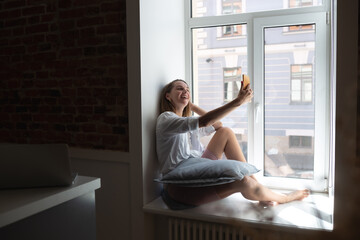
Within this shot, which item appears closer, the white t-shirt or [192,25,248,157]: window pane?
the white t-shirt

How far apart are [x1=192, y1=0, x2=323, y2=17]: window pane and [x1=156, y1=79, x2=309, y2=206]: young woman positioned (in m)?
0.66

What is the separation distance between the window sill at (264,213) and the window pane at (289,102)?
1.01 feet

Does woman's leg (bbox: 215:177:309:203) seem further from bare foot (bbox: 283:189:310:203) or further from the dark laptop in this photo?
the dark laptop

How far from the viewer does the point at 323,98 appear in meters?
2.31

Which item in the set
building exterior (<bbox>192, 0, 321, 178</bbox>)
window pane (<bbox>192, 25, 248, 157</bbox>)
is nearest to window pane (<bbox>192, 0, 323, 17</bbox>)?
building exterior (<bbox>192, 0, 321, 178</bbox>)

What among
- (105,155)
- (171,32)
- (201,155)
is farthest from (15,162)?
(171,32)

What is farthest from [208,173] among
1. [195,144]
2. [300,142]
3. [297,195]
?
[300,142]

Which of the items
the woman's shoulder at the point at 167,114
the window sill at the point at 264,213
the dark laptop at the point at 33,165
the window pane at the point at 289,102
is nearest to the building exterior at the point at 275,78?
the window pane at the point at 289,102

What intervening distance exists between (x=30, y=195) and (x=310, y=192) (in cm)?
187

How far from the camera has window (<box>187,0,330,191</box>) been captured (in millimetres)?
2328

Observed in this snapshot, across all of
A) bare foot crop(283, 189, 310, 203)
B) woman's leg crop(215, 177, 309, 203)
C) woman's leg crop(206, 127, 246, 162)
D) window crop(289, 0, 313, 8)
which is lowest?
bare foot crop(283, 189, 310, 203)

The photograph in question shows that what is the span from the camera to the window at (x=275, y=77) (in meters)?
2.33

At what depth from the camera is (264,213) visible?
6.56ft

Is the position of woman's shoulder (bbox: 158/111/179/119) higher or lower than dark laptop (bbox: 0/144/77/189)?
higher
